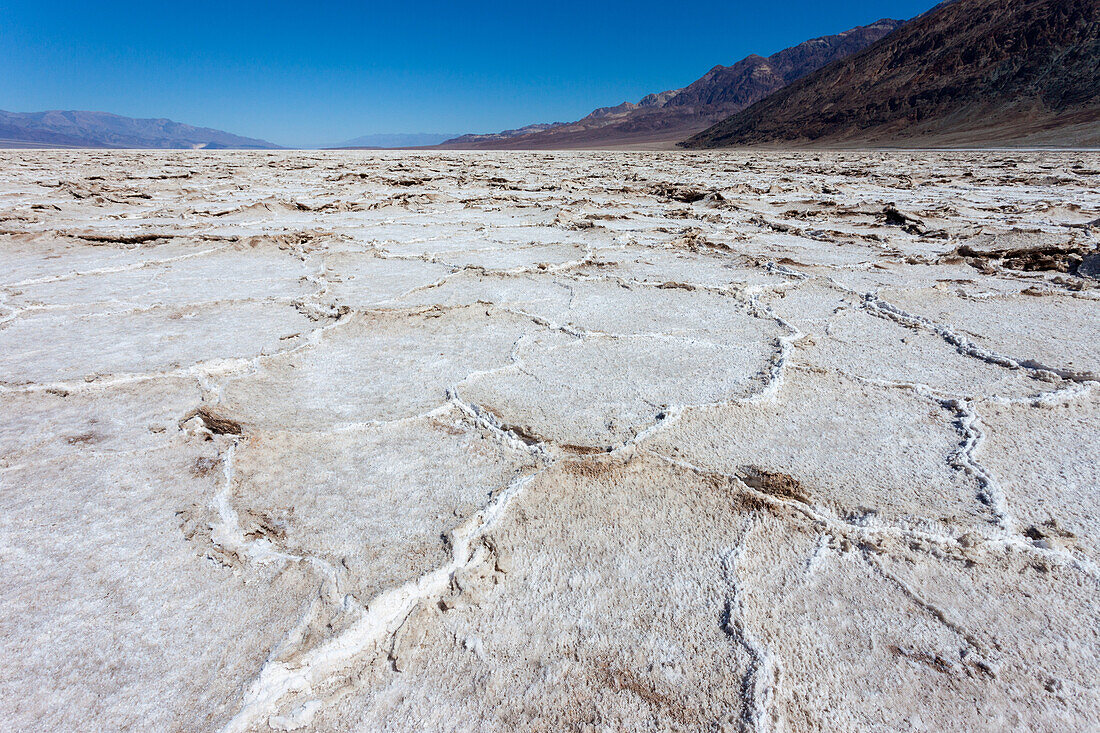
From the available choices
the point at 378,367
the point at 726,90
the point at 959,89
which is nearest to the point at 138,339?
the point at 378,367

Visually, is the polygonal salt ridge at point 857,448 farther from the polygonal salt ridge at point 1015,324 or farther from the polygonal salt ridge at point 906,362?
the polygonal salt ridge at point 1015,324

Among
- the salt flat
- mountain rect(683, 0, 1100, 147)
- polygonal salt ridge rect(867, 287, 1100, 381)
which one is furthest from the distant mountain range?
the salt flat

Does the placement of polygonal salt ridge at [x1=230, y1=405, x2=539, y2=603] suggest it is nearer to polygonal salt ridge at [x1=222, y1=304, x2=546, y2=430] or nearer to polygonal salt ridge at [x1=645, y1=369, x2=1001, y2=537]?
polygonal salt ridge at [x1=222, y1=304, x2=546, y2=430]

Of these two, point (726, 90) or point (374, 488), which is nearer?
point (374, 488)

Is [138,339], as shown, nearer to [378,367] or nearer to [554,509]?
[378,367]

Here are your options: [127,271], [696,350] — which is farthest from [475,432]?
[127,271]

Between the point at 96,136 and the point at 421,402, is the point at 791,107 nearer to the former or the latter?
the point at 421,402
